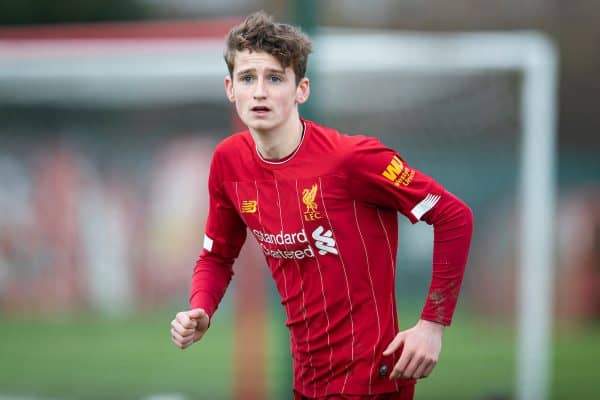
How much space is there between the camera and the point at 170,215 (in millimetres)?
9688

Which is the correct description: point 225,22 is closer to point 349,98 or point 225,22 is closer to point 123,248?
point 349,98

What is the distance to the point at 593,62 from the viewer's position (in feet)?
51.2

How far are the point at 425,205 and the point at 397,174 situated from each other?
135mm

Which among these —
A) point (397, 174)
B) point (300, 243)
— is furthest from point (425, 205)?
point (300, 243)

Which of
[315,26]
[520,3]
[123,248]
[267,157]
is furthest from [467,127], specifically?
[520,3]

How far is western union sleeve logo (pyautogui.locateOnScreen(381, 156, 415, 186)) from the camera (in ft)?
9.52

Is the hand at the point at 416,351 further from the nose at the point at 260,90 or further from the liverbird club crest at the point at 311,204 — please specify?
the nose at the point at 260,90

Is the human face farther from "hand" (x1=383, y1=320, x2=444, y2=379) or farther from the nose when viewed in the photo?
"hand" (x1=383, y1=320, x2=444, y2=379)

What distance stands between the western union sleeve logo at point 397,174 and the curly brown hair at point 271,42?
44 centimetres

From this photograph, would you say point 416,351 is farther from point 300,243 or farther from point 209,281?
point 209,281

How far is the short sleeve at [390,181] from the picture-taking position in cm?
290

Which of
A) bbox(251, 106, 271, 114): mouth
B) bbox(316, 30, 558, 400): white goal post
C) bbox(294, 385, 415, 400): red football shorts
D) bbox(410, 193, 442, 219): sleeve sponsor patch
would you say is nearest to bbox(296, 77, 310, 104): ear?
bbox(251, 106, 271, 114): mouth

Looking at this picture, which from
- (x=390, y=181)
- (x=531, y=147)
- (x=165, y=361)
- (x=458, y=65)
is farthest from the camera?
(x=165, y=361)

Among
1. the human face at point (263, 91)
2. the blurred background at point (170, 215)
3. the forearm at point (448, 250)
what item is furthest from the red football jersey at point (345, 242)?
the blurred background at point (170, 215)
